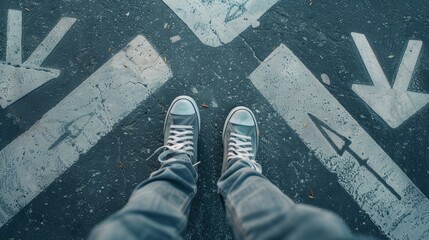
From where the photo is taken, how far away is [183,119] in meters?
2.46

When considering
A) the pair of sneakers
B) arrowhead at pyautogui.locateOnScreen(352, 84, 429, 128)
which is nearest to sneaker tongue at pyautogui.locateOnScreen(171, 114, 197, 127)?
the pair of sneakers

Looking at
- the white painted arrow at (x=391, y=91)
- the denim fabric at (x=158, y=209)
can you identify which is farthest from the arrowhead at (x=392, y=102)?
the denim fabric at (x=158, y=209)

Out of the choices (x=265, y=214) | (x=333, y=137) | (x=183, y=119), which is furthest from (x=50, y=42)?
(x=333, y=137)

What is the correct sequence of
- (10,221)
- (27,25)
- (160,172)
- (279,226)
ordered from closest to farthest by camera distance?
1. (279,226)
2. (160,172)
3. (10,221)
4. (27,25)

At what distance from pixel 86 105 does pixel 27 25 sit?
0.82m

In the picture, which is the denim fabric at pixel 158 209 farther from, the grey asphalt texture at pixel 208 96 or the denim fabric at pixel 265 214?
the grey asphalt texture at pixel 208 96

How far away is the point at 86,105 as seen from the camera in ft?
8.25

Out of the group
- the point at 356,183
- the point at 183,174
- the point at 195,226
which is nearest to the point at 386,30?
the point at 356,183

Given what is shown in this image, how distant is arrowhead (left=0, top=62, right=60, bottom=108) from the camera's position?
8.23 feet

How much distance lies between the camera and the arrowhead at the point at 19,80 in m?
2.51

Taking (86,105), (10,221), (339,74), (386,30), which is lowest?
(10,221)

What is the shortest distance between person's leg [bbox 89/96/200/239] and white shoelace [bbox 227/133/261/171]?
0.28m

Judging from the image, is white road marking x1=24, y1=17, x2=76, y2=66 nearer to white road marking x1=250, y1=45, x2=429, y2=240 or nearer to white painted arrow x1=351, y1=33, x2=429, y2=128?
white road marking x1=250, y1=45, x2=429, y2=240

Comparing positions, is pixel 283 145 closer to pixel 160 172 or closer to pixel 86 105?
pixel 160 172
